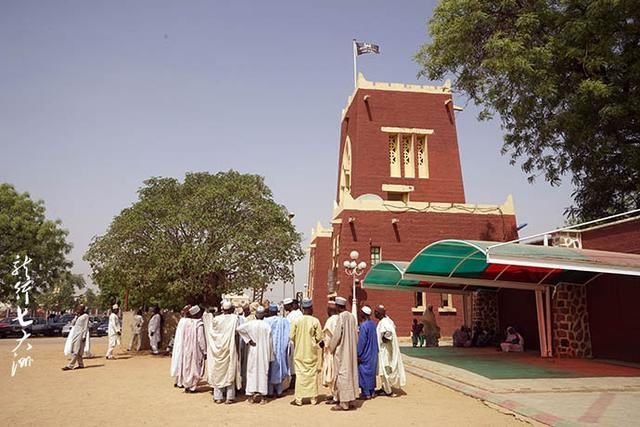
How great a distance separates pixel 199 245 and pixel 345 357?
9860 millimetres

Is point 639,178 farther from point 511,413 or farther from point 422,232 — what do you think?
point 511,413

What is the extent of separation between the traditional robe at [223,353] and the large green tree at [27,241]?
22737 millimetres

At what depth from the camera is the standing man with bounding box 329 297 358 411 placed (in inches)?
A: 298

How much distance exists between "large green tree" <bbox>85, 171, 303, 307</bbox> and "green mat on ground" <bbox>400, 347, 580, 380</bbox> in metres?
5.60

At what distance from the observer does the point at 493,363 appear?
40.0ft

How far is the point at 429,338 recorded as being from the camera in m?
17.5

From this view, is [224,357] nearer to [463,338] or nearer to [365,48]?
[463,338]

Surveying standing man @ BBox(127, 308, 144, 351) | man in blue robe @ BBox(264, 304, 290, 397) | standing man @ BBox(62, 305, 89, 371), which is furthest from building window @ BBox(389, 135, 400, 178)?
man in blue robe @ BBox(264, 304, 290, 397)

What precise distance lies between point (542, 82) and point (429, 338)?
29.4ft

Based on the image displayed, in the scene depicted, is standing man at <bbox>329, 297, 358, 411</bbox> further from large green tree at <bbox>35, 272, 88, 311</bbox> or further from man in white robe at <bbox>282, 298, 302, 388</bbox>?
large green tree at <bbox>35, 272, 88, 311</bbox>

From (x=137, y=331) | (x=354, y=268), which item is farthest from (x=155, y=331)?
(x=354, y=268)

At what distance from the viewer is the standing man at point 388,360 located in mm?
8734

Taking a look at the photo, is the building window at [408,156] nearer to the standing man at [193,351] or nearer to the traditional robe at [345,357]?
the standing man at [193,351]

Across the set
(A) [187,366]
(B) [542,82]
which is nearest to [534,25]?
(B) [542,82]
